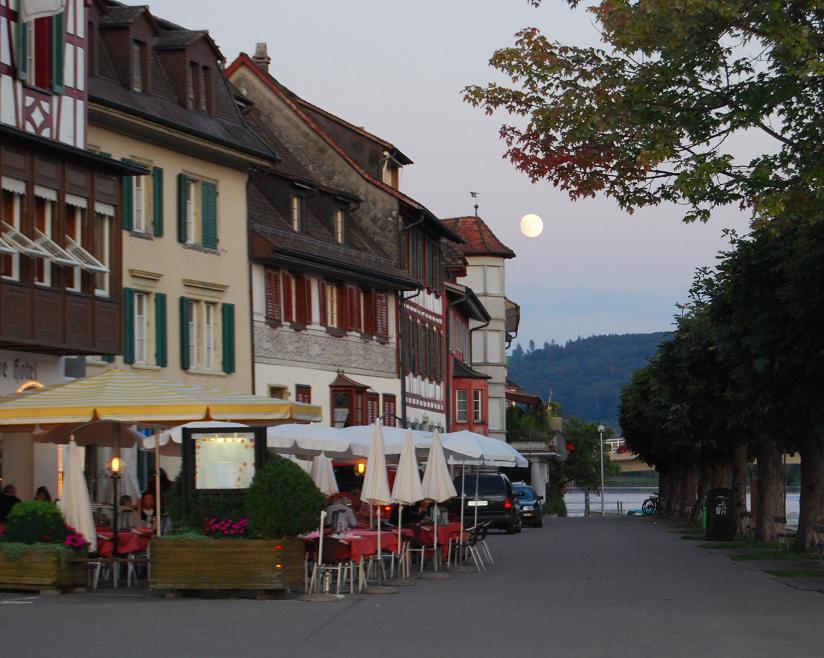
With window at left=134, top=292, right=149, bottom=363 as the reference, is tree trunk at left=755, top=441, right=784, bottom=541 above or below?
below

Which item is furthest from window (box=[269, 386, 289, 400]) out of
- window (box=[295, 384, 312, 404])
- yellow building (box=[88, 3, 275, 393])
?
yellow building (box=[88, 3, 275, 393])

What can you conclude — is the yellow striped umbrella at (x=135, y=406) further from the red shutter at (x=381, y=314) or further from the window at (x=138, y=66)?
the red shutter at (x=381, y=314)

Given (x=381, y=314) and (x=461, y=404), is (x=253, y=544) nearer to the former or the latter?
(x=381, y=314)

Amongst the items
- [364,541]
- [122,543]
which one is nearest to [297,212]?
[122,543]

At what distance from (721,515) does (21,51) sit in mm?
24175

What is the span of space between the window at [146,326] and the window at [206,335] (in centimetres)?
103

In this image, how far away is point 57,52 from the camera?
103ft

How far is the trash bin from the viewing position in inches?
1795

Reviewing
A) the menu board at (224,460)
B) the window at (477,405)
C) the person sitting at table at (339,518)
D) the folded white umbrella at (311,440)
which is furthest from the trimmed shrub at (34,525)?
the window at (477,405)

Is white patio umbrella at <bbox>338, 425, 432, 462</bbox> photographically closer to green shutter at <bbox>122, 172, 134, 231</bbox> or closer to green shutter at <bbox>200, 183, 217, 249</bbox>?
green shutter at <bbox>122, 172, 134, 231</bbox>

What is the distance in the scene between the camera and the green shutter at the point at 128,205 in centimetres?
3681

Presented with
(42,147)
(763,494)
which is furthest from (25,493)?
(763,494)

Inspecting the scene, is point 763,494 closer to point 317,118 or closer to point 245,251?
point 245,251

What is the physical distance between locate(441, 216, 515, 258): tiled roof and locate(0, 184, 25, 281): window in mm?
61028
